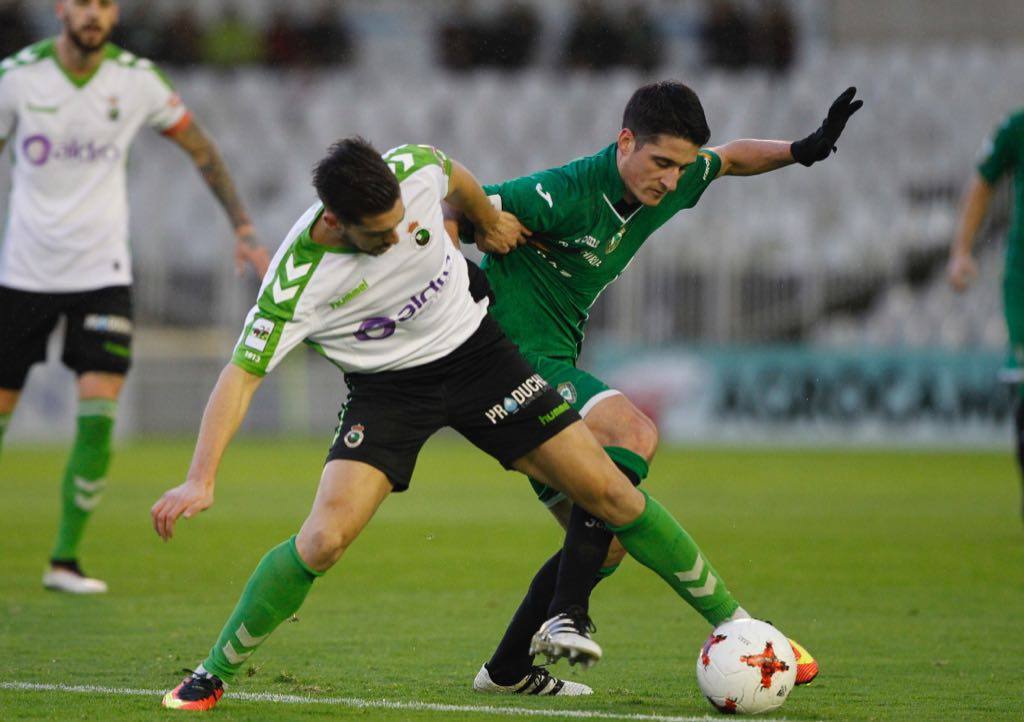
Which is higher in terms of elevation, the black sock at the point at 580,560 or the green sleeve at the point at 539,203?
the green sleeve at the point at 539,203

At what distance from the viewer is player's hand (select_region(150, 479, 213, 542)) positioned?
4465 mm

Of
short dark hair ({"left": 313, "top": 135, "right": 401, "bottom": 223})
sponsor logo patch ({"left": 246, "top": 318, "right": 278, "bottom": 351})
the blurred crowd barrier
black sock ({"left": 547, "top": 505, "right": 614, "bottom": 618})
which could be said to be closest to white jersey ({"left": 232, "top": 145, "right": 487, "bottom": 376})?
sponsor logo patch ({"left": 246, "top": 318, "right": 278, "bottom": 351})

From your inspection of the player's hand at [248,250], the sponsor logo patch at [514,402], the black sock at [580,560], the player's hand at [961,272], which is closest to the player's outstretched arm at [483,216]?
the sponsor logo patch at [514,402]

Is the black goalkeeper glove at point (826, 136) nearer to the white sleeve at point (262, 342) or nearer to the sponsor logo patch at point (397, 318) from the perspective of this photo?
the sponsor logo patch at point (397, 318)

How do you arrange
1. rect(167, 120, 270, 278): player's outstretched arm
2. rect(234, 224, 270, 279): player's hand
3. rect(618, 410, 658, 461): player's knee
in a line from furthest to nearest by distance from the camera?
rect(167, 120, 270, 278): player's outstretched arm, rect(234, 224, 270, 279): player's hand, rect(618, 410, 658, 461): player's knee

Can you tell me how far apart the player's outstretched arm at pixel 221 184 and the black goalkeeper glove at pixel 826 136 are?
2.74 metres

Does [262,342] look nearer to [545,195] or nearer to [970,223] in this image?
[545,195]

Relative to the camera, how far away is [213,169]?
26.5ft

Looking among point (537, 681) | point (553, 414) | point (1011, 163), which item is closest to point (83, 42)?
point (553, 414)

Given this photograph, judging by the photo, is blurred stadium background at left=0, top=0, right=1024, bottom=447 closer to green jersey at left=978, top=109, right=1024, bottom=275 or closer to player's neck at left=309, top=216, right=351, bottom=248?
green jersey at left=978, top=109, right=1024, bottom=275

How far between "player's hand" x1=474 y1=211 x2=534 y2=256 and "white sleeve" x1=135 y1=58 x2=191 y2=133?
304 centimetres

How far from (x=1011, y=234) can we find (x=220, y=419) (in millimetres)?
6064

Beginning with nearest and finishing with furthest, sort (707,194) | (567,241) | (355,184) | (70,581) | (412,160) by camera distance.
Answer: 1. (355,184)
2. (412,160)
3. (567,241)
4. (70,581)
5. (707,194)

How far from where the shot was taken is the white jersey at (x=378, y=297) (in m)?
4.77
